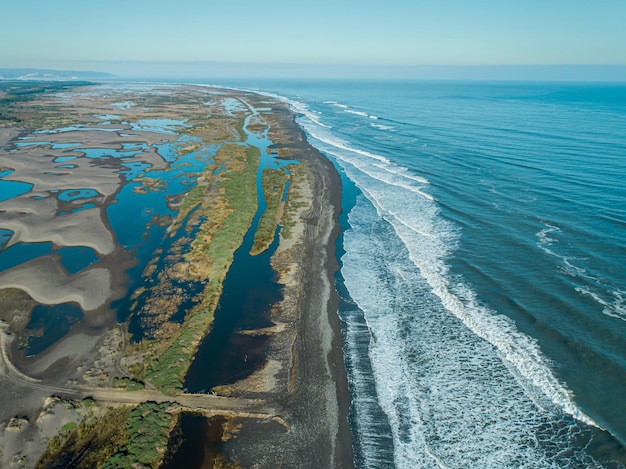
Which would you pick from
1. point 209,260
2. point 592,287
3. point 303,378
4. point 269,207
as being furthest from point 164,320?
point 592,287

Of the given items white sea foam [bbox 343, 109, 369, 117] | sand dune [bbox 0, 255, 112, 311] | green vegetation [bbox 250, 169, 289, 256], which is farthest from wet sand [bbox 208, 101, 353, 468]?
white sea foam [bbox 343, 109, 369, 117]

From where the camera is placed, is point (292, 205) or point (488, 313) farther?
point (292, 205)

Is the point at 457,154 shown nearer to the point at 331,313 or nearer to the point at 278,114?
the point at 331,313

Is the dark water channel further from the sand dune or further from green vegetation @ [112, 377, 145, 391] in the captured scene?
the sand dune

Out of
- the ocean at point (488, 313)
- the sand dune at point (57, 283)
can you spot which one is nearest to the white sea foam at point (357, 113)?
the ocean at point (488, 313)

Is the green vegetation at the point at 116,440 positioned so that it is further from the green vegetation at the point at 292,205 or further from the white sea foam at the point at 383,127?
the white sea foam at the point at 383,127

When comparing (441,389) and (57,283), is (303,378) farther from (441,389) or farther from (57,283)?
(57,283)
